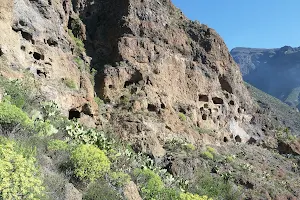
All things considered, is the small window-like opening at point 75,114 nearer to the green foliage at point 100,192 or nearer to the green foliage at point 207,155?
the green foliage at point 207,155

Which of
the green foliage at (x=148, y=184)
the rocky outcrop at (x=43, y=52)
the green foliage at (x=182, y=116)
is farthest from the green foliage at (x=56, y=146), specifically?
the green foliage at (x=182, y=116)

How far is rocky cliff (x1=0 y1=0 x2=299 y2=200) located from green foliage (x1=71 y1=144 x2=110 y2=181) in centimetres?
13

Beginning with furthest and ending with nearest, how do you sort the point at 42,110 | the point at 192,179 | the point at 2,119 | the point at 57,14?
the point at 57,14 → the point at 192,179 → the point at 42,110 → the point at 2,119

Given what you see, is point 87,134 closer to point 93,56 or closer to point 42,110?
point 42,110

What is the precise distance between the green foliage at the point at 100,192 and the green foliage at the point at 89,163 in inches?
9.0

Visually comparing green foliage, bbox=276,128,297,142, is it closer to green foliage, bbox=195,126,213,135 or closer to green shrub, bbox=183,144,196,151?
green foliage, bbox=195,126,213,135

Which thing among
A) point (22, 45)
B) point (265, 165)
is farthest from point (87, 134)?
point (265, 165)

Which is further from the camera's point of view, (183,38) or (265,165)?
(183,38)

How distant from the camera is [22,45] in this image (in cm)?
2264

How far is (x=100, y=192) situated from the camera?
9.76m

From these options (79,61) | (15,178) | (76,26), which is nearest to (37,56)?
(79,61)

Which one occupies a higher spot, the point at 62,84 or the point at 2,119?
the point at 62,84

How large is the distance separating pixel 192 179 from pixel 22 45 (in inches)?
587

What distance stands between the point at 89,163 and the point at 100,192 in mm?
989
